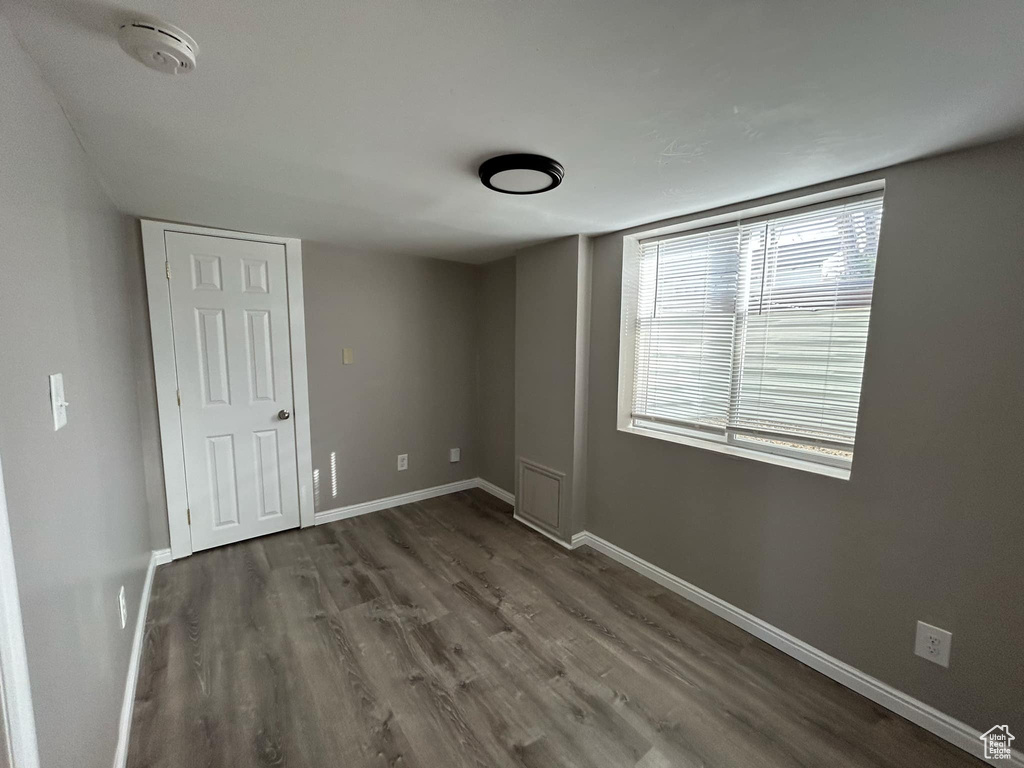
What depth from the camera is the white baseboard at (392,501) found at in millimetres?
3328

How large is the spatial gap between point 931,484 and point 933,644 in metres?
0.61

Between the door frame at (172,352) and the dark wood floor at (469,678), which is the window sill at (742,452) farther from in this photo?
the door frame at (172,352)

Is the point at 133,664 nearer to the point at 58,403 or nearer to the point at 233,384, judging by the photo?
the point at 58,403

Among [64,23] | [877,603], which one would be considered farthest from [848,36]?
[877,603]

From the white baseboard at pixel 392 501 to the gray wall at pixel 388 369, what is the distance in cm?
5

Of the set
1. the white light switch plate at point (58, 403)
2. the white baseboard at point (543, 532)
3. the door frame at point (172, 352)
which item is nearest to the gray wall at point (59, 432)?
the white light switch plate at point (58, 403)

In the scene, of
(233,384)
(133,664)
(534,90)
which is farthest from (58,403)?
(233,384)

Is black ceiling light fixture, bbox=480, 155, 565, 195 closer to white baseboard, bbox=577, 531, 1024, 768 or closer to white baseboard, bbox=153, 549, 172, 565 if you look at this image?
white baseboard, bbox=577, 531, 1024, 768

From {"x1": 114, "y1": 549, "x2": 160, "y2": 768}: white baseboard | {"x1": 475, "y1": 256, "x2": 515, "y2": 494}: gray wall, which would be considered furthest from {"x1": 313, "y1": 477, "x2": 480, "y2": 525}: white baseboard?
{"x1": 114, "y1": 549, "x2": 160, "y2": 768}: white baseboard

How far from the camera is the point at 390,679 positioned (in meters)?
1.83

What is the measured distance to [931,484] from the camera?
159cm

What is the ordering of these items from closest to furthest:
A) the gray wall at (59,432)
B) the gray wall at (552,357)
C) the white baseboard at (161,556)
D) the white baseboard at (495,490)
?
the gray wall at (59,432)
the white baseboard at (161,556)
the gray wall at (552,357)
the white baseboard at (495,490)

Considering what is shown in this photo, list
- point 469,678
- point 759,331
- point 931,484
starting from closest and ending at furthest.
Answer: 1. point 931,484
2. point 469,678
3. point 759,331

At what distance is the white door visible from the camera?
2699mm
